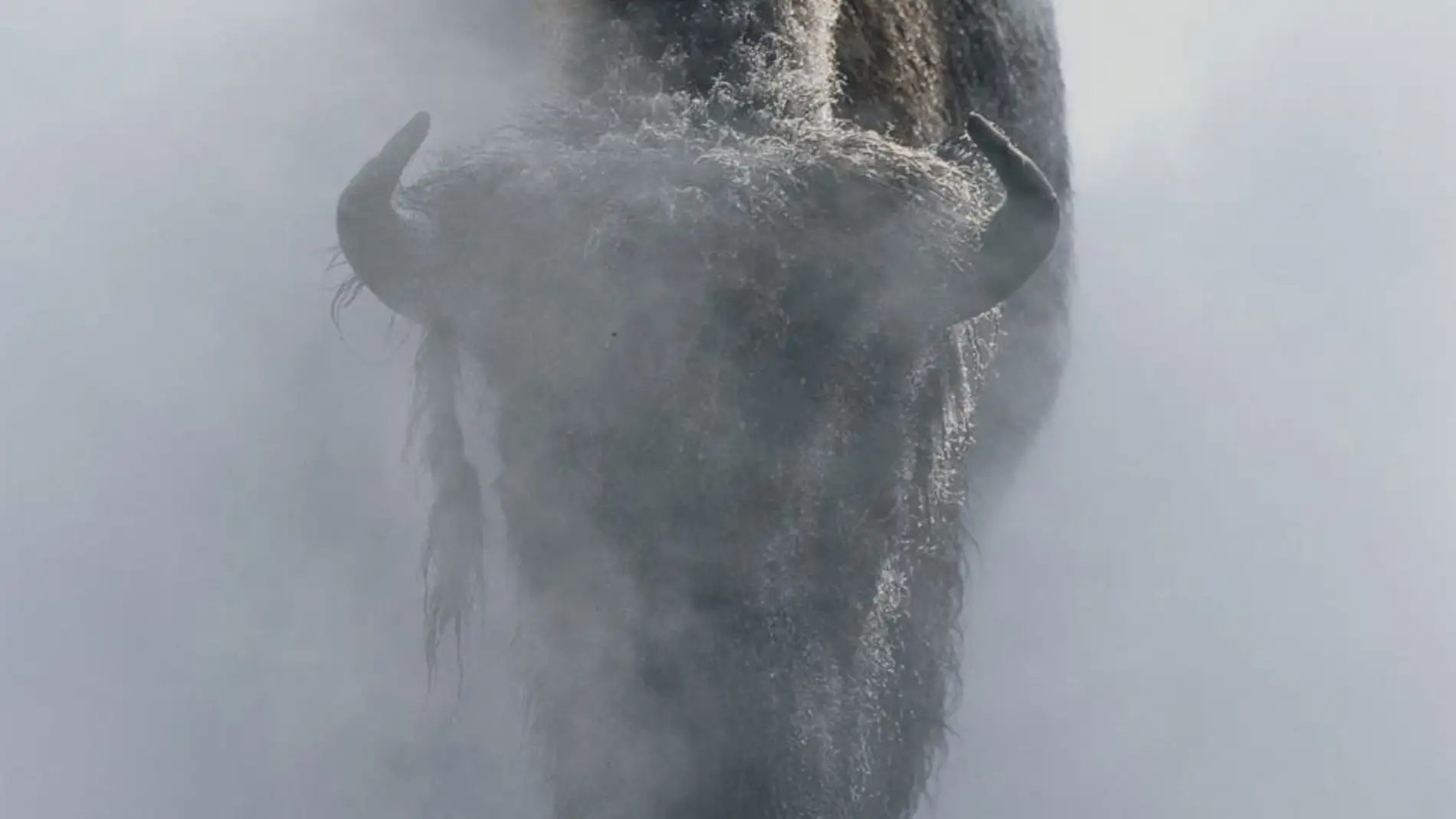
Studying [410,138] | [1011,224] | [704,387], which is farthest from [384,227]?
[1011,224]

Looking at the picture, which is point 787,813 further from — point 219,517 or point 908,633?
point 219,517

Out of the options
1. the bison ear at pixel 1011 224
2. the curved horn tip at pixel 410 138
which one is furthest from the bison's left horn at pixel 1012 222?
the curved horn tip at pixel 410 138

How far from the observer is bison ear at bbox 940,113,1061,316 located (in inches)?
102

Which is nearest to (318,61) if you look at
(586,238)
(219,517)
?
(219,517)

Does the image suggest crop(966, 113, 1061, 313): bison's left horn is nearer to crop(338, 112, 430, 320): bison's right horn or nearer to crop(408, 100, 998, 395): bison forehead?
crop(408, 100, 998, 395): bison forehead

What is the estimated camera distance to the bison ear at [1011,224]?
2596 mm

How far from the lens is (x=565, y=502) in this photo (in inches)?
97.0

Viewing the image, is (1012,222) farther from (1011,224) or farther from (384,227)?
(384,227)

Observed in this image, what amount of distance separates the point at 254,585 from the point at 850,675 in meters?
2.77

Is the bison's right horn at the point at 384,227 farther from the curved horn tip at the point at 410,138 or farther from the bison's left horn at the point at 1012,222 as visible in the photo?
the bison's left horn at the point at 1012,222

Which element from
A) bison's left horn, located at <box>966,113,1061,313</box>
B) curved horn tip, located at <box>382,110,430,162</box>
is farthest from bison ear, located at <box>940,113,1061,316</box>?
curved horn tip, located at <box>382,110,430,162</box>

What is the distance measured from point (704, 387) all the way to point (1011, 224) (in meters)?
0.64

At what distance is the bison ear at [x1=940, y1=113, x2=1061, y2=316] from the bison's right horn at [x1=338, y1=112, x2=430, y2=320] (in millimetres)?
950

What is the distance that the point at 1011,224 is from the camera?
264 centimetres
